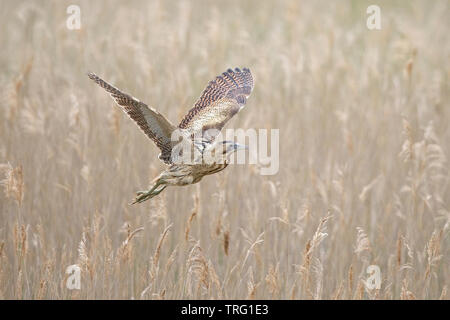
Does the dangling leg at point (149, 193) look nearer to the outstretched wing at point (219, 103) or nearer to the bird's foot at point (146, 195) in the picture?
the bird's foot at point (146, 195)

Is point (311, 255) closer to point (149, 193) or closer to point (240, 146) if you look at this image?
point (240, 146)

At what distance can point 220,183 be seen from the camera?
5324 millimetres

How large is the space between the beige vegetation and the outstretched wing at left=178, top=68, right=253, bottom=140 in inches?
10.9

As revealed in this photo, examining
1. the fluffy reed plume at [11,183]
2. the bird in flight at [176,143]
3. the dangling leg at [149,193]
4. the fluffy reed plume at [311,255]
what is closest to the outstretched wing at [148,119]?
the bird in flight at [176,143]

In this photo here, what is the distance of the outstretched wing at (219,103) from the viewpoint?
5418mm

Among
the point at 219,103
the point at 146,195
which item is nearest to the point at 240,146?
the point at 146,195

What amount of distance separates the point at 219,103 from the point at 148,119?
3.67 feet

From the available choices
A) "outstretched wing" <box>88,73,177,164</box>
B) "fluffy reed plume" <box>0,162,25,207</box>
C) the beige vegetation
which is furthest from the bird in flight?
"fluffy reed plume" <box>0,162,25,207</box>

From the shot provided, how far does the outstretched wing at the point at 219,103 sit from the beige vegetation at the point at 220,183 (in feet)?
0.91

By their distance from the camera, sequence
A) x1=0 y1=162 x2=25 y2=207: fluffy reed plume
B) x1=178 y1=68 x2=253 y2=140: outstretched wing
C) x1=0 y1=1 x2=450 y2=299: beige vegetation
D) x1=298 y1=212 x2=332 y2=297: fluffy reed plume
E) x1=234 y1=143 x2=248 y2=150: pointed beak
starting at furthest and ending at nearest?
x1=178 y1=68 x2=253 y2=140: outstretched wing
x1=0 y1=1 x2=450 y2=299: beige vegetation
x1=234 y1=143 x2=248 y2=150: pointed beak
x1=0 y1=162 x2=25 y2=207: fluffy reed plume
x1=298 y1=212 x2=332 y2=297: fluffy reed plume

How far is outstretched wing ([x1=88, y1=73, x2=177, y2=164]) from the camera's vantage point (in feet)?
14.8

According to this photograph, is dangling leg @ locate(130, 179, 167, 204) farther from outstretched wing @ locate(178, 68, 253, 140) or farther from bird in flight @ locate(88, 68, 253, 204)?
outstretched wing @ locate(178, 68, 253, 140)

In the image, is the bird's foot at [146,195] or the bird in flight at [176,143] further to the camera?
the bird's foot at [146,195]
